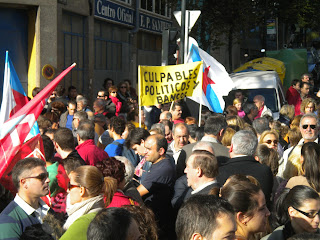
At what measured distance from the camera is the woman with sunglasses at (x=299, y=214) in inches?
185

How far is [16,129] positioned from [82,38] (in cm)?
1429

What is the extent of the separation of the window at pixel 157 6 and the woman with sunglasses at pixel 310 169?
19220 millimetres

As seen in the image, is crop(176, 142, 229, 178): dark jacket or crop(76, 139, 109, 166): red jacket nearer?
crop(76, 139, 109, 166): red jacket

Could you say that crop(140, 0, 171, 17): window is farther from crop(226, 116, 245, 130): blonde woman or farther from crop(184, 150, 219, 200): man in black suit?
crop(184, 150, 219, 200): man in black suit

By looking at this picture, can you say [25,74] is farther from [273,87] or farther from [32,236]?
[32,236]

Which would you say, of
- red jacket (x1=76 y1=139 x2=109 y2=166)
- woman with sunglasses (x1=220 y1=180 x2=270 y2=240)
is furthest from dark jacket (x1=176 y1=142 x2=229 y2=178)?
woman with sunglasses (x1=220 y1=180 x2=270 y2=240)

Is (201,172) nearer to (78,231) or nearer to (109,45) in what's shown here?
(78,231)

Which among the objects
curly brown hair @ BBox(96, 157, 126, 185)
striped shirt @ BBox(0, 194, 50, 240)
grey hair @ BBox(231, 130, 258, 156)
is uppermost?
grey hair @ BBox(231, 130, 258, 156)

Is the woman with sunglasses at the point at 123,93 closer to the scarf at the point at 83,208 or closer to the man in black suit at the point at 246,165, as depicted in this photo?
the man in black suit at the point at 246,165

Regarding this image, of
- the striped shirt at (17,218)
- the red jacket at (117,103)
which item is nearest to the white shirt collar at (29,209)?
the striped shirt at (17,218)

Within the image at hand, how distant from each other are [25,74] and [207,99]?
275 inches

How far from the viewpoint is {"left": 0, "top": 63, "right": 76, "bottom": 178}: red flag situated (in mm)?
5629

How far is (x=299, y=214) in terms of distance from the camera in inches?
187

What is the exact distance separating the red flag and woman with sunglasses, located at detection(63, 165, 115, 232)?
0.91 metres
